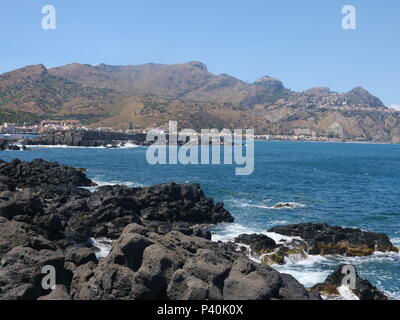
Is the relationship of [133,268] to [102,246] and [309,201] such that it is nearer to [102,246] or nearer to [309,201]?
A: [102,246]

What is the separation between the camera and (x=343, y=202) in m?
48.9

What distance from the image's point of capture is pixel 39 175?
181 feet

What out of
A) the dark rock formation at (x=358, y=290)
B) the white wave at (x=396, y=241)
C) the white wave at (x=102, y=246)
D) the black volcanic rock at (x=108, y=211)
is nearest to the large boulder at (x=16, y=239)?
the black volcanic rock at (x=108, y=211)

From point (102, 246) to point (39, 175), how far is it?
3165 centimetres

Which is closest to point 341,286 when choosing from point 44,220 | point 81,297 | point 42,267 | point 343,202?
point 81,297

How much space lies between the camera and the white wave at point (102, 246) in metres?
25.6

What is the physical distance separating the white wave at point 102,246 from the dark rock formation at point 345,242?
1307 centimetres

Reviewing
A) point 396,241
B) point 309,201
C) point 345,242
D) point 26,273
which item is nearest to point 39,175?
point 309,201

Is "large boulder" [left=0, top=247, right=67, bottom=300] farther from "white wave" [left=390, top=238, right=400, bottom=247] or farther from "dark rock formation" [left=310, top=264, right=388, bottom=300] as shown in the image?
"white wave" [left=390, top=238, right=400, bottom=247]

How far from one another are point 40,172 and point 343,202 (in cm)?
3806

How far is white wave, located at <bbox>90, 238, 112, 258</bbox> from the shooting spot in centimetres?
2562

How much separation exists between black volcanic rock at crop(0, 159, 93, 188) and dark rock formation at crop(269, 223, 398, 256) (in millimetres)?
32724

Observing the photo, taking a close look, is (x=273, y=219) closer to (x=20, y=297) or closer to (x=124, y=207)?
(x=124, y=207)
